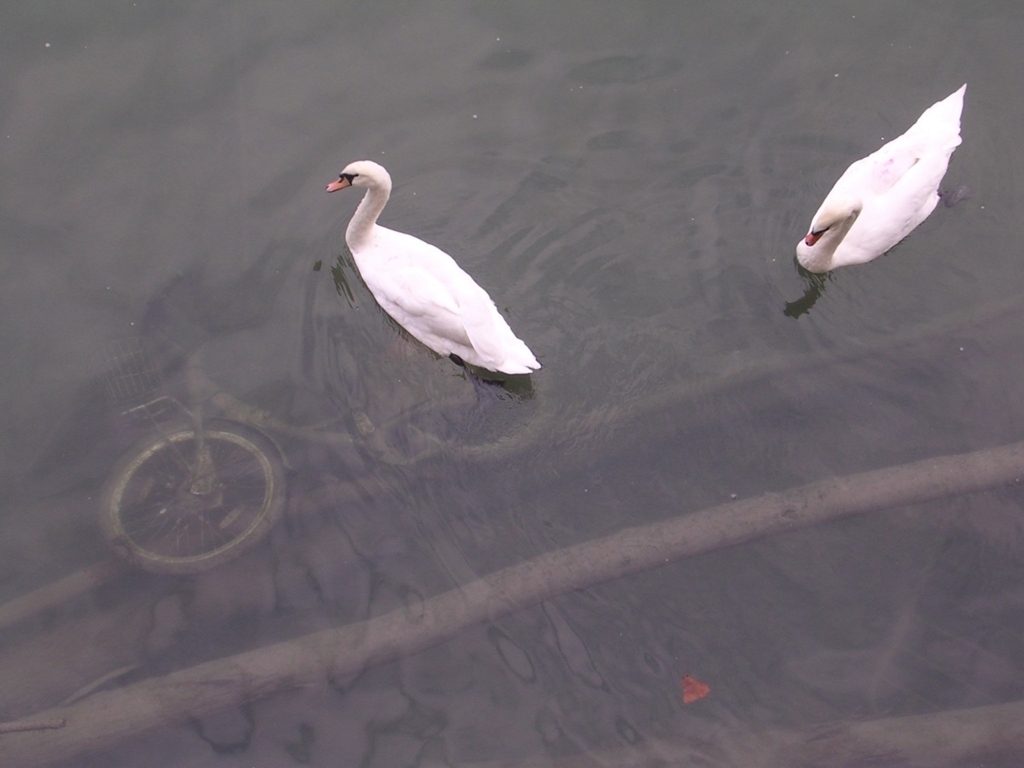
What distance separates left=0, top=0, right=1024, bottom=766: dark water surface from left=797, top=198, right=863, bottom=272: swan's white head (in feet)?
1.00

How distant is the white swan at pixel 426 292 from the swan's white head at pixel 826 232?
218cm

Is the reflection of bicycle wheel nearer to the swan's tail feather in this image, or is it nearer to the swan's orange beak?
the swan's orange beak

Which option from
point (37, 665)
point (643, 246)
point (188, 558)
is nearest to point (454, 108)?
point (643, 246)

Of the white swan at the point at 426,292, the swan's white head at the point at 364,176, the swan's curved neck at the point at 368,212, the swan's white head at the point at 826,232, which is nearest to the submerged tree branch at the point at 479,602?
the white swan at the point at 426,292

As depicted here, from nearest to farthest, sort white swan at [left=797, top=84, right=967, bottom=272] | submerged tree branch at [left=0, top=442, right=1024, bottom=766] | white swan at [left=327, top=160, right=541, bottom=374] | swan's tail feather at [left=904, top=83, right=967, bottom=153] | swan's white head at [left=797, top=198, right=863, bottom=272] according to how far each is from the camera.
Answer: submerged tree branch at [left=0, top=442, right=1024, bottom=766] → white swan at [left=327, top=160, right=541, bottom=374] → swan's white head at [left=797, top=198, right=863, bottom=272] → white swan at [left=797, top=84, right=967, bottom=272] → swan's tail feather at [left=904, top=83, right=967, bottom=153]

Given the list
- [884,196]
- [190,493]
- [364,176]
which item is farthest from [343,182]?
[884,196]

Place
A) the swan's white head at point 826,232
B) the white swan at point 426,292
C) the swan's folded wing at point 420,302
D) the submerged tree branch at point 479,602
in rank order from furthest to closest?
the swan's white head at point 826,232 → the swan's folded wing at point 420,302 → the white swan at point 426,292 → the submerged tree branch at point 479,602

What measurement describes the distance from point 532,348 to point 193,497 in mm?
2590

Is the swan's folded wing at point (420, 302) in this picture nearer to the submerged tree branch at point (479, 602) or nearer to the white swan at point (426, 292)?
the white swan at point (426, 292)

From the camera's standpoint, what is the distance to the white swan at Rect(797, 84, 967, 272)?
6641 mm

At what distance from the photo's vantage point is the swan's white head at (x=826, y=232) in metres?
6.52

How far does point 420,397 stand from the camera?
264 inches

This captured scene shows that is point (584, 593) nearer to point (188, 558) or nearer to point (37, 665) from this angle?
point (188, 558)

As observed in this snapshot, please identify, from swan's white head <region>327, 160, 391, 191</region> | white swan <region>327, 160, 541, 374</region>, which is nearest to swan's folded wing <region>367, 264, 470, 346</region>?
white swan <region>327, 160, 541, 374</region>
